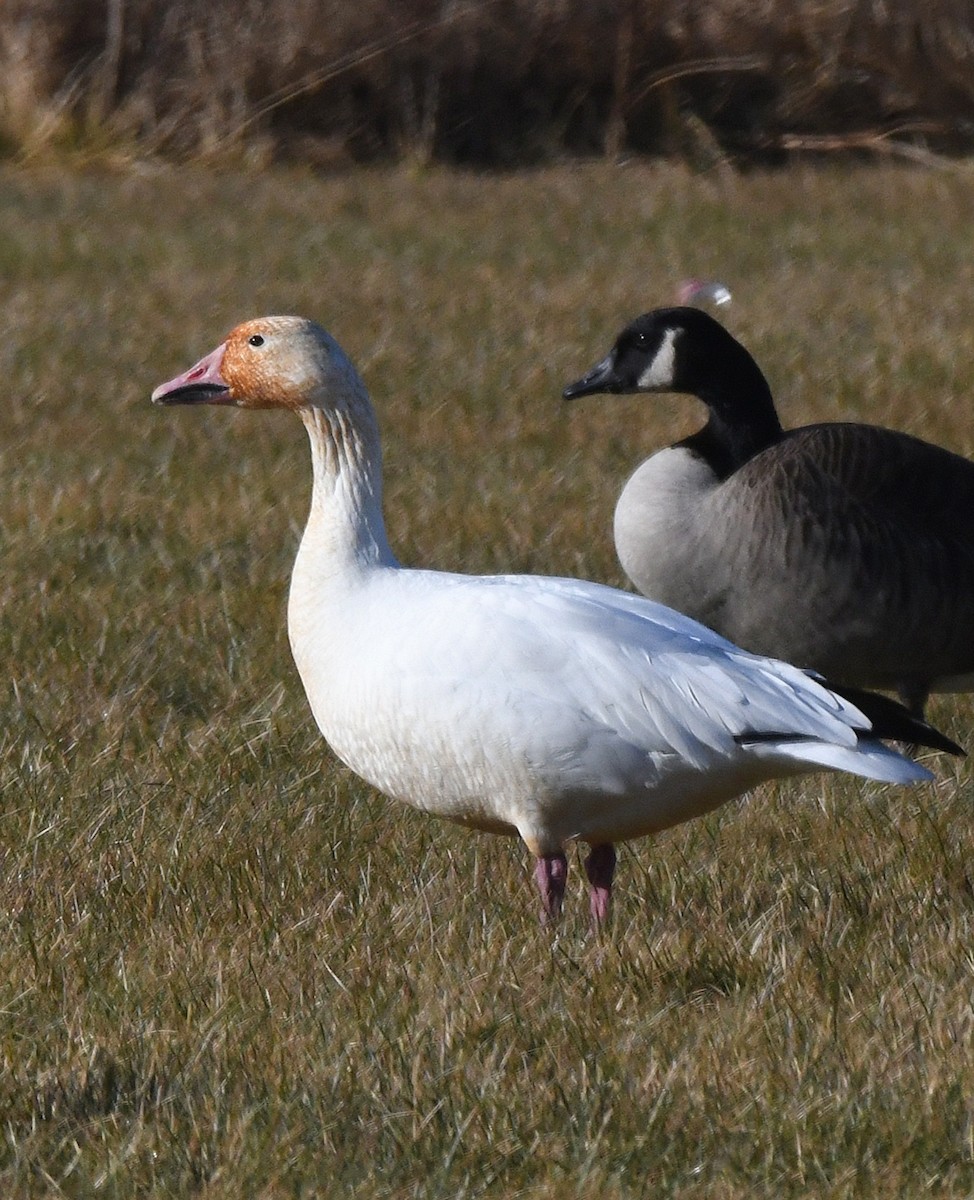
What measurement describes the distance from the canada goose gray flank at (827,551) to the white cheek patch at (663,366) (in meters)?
0.26

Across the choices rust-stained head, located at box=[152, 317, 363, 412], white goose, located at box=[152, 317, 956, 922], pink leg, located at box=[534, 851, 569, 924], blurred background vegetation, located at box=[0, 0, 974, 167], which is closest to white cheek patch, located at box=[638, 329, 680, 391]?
rust-stained head, located at box=[152, 317, 363, 412]

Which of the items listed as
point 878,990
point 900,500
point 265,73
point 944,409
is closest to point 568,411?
point 944,409

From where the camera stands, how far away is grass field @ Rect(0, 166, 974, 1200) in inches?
109

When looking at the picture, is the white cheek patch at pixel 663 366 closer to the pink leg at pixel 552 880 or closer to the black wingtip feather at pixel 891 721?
the black wingtip feather at pixel 891 721

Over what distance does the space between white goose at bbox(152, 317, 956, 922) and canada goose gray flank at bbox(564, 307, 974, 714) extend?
3.84 ft

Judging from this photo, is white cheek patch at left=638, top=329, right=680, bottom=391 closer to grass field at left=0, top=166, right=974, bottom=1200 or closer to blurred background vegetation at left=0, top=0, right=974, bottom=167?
grass field at left=0, top=166, right=974, bottom=1200

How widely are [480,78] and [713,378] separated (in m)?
10.9

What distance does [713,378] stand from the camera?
5270 mm

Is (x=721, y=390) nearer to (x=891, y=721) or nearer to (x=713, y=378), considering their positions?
(x=713, y=378)

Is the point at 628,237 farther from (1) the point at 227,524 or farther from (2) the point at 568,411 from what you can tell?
(1) the point at 227,524

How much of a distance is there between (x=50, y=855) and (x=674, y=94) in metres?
12.7

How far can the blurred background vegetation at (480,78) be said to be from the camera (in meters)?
15.1

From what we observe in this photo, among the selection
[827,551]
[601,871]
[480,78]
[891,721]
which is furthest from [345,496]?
[480,78]

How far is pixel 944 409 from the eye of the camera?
7875mm
